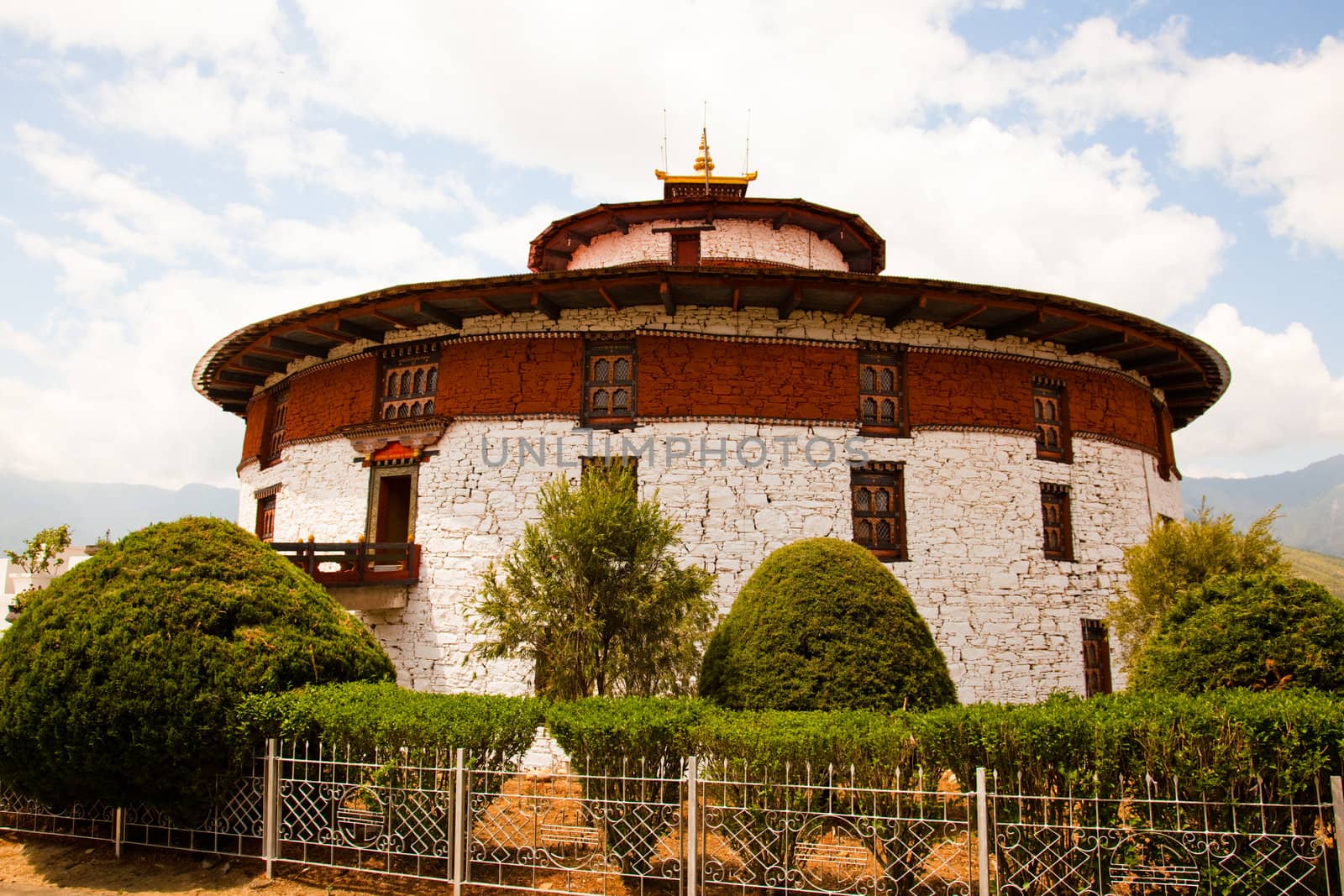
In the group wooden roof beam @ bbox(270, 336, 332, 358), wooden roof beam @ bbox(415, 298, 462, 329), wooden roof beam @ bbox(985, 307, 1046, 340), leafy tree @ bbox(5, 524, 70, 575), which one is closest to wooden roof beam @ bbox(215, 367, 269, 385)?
wooden roof beam @ bbox(270, 336, 332, 358)

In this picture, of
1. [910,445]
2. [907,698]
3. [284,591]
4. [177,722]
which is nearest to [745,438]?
[910,445]

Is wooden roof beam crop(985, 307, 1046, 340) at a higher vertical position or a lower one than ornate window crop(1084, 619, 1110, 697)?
higher

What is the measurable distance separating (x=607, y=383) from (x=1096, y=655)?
32.1 feet

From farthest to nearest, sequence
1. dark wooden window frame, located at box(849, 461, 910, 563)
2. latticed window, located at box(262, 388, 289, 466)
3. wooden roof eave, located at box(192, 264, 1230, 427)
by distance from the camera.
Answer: latticed window, located at box(262, 388, 289, 466)
dark wooden window frame, located at box(849, 461, 910, 563)
wooden roof eave, located at box(192, 264, 1230, 427)

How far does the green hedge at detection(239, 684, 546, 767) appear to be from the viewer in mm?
7562

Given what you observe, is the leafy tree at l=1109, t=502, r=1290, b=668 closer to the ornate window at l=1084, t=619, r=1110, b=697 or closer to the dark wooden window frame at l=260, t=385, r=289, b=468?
the ornate window at l=1084, t=619, r=1110, b=697

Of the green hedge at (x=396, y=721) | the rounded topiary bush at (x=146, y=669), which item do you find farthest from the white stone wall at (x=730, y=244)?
the green hedge at (x=396, y=721)

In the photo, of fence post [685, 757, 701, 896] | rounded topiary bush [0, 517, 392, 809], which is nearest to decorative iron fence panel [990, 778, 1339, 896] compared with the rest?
fence post [685, 757, 701, 896]

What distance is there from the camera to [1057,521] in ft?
51.8

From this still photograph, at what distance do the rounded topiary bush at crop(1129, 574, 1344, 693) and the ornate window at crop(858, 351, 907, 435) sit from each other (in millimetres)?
6491

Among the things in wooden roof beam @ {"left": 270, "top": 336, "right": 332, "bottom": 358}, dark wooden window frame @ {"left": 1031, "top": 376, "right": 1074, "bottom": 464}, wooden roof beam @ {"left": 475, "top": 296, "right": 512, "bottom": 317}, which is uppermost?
wooden roof beam @ {"left": 270, "top": 336, "right": 332, "bottom": 358}

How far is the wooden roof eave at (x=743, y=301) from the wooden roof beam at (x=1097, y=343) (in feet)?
0.12

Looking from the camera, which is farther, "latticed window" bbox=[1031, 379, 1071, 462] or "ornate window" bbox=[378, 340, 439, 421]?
"latticed window" bbox=[1031, 379, 1071, 462]

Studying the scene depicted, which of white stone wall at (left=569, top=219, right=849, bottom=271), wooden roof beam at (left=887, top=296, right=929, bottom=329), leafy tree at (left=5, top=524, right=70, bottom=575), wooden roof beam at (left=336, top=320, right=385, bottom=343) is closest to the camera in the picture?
wooden roof beam at (left=887, top=296, right=929, bottom=329)
